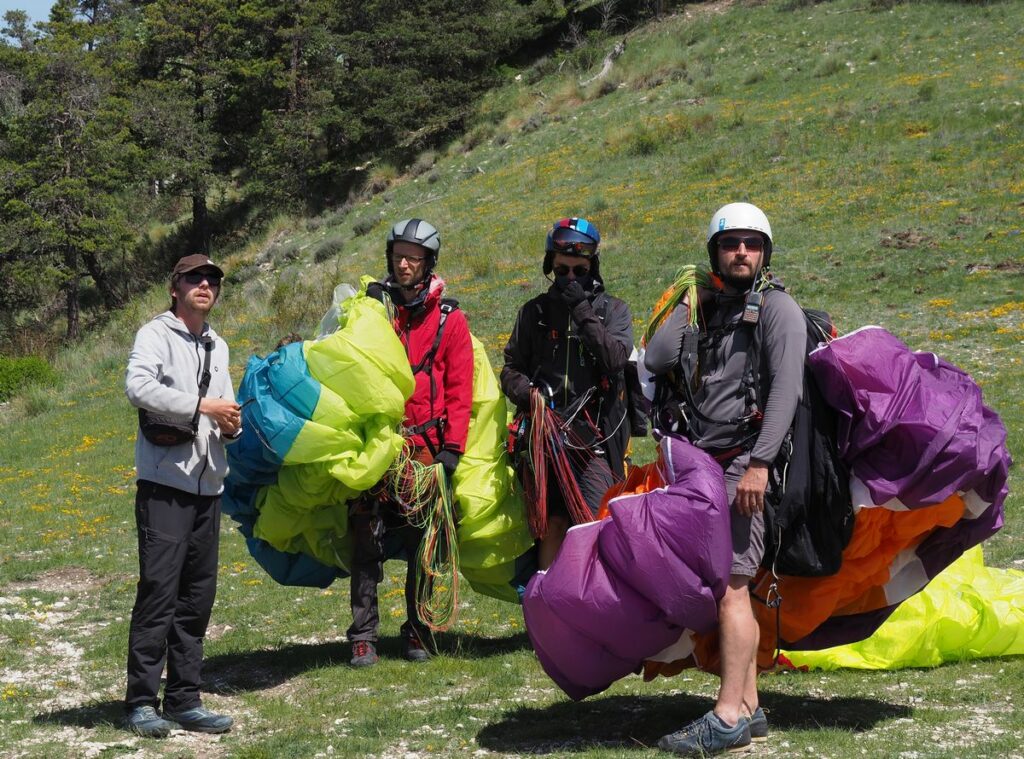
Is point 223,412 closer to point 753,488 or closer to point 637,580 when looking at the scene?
point 637,580


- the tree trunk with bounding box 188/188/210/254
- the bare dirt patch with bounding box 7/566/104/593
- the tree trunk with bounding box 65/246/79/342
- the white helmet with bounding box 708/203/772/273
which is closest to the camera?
the white helmet with bounding box 708/203/772/273

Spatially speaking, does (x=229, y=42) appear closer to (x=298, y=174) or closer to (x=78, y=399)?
(x=298, y=174)

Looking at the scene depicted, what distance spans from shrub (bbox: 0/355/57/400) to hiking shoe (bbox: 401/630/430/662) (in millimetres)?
16071

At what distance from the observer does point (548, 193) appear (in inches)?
1012

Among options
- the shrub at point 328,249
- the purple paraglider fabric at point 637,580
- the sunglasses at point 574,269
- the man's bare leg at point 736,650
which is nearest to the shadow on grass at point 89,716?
the purple paraglider fabric at point 637,580

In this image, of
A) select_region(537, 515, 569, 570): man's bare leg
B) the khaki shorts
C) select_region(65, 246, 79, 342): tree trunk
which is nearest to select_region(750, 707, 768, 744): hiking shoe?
the khaki shorts

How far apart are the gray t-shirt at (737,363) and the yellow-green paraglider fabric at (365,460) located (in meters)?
1.55

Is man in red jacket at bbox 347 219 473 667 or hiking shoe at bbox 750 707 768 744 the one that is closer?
hiking shoe at bbox 750 707 768 744

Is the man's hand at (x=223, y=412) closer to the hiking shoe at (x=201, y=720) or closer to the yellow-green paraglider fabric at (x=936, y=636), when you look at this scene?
the hiking shoe at (x=201, y=720)

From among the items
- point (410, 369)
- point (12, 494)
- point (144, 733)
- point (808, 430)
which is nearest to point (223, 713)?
point (144, 733)

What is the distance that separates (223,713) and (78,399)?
1450cm

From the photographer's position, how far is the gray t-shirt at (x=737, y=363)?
437 centimetres

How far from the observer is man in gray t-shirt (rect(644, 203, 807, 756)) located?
4.33m

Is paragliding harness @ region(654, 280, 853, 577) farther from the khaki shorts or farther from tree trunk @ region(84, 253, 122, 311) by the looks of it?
tree trunk @ region(84, 253, 122, 311)
